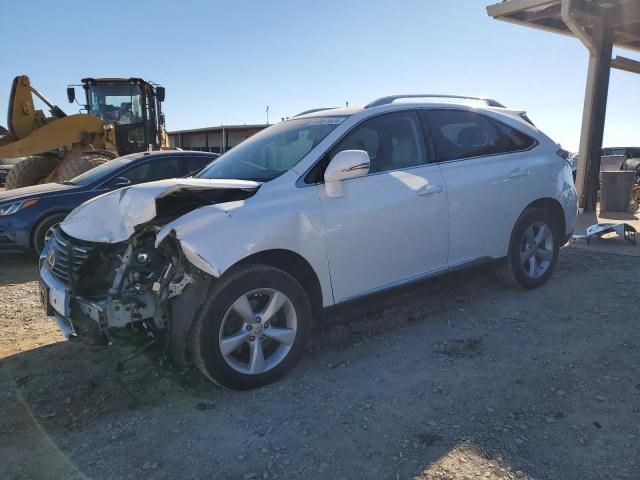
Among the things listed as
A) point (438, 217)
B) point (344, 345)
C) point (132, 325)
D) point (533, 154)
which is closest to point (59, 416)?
point (132, 325)

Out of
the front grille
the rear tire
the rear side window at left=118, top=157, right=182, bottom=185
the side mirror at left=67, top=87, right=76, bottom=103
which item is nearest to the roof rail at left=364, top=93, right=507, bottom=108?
the front grille

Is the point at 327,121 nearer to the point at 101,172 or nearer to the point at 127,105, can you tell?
the point at 101,172

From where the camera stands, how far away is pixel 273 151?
156 inches

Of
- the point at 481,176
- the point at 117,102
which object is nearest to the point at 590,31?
the point at 481,176

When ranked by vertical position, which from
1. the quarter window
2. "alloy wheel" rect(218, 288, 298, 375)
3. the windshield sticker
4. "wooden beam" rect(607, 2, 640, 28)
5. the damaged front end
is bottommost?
"alloy wheel" rect(218, 288, 298, 375)

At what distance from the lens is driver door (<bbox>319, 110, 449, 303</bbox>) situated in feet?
11.5

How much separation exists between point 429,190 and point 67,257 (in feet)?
8.66

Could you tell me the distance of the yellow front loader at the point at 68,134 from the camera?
9.73 metres

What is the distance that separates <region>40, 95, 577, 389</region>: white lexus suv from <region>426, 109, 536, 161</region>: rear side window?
14 millimetres

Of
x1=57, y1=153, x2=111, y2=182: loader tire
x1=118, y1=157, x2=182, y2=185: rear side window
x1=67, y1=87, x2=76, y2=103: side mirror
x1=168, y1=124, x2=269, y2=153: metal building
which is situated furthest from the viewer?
x1=168, y1=124, x2=269, y2=153: metal building

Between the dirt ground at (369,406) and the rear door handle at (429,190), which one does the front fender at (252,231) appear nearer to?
the dirt ground at (369,406)

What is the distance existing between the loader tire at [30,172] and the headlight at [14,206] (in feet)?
11.6

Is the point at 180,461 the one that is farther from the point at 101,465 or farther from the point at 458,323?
the point at 458,323

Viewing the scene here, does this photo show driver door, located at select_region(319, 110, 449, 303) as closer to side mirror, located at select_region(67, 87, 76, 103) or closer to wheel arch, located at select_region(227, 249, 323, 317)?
wheel arch, located at select_region(227, 249, 323, 317)
